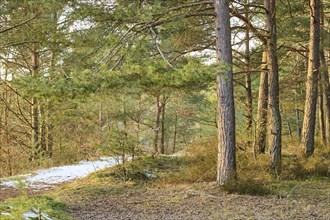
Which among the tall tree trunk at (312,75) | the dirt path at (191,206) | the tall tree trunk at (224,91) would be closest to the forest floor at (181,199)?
the dirt path at (191,206)

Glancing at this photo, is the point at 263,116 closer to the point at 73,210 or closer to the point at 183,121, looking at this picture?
the point at 73,210

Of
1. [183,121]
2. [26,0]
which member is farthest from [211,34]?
[183,121]

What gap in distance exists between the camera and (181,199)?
6.66m

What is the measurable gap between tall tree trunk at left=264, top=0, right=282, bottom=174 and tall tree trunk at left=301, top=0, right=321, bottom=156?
4.78 feet

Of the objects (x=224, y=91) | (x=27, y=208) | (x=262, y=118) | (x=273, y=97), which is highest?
(x=224, y=91)

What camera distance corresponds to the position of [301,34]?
11703 millimetres

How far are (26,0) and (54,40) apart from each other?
103 cm

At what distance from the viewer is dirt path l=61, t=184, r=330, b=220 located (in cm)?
556

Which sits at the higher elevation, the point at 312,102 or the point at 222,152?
the point at 312,102

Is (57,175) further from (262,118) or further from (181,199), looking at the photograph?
(262,118)

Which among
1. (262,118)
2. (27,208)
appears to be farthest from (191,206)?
(262,118)

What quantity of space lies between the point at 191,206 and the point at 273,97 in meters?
4.03

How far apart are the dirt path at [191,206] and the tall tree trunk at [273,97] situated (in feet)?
7.58

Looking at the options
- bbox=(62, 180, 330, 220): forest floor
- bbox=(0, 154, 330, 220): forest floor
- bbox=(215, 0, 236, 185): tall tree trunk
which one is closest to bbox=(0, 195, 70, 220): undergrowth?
bbox=(0, 154, 330, 220): forest floor
